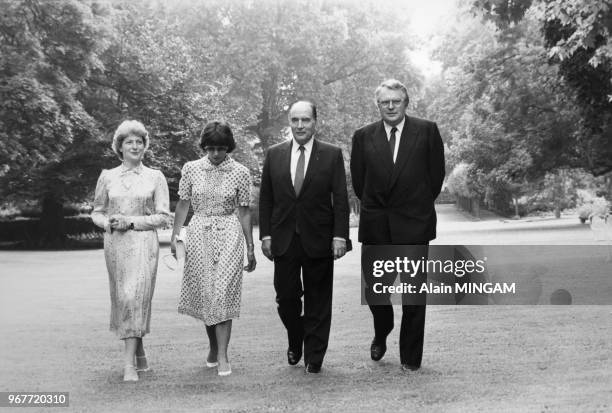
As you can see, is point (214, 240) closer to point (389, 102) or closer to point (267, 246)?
point (267, 246)

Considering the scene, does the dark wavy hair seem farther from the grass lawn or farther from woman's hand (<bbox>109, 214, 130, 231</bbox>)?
the grass lawn

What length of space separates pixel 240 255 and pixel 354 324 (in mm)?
3944

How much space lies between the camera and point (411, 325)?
23.0 feet

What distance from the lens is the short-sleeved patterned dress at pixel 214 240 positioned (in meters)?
7.13

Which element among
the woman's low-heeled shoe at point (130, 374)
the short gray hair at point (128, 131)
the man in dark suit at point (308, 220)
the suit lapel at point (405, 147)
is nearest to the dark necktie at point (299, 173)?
the man in dark suit at point (308, 220)

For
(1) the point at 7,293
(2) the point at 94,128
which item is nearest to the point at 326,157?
(1) the point at 7,293

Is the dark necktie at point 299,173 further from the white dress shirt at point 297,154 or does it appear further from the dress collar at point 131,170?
the dress collar at point 131,170

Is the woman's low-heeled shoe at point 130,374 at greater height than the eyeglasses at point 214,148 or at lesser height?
lesser

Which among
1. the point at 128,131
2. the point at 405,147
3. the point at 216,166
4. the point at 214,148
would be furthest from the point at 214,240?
the point at 405,147

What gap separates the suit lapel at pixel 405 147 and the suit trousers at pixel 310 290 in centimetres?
88

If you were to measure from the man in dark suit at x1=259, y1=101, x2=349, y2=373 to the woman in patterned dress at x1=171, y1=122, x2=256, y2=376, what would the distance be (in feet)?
0.78

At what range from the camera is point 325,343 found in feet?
23.4

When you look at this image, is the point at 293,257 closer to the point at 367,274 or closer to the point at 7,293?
the point at 367,274

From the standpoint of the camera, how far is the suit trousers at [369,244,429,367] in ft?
22.9
